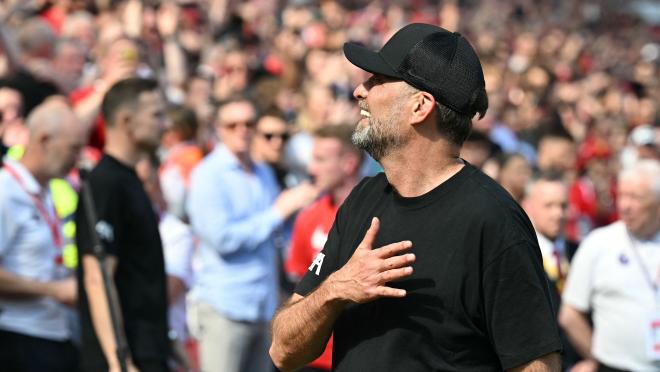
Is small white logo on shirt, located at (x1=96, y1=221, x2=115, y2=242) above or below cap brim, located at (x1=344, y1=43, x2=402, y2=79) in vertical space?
below

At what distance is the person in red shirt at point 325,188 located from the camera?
6.94 metres

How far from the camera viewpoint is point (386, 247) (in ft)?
10.5

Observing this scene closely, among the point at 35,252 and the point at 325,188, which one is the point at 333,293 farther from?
the point at 325,188

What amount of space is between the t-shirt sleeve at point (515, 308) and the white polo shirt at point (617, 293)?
3.41 m

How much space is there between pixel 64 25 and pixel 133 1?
93 centimetres

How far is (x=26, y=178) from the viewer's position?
6.07m

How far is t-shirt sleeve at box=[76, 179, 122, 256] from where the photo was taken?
5.39 metres

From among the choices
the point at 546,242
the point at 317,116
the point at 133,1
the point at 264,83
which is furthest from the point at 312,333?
the point at 133,1

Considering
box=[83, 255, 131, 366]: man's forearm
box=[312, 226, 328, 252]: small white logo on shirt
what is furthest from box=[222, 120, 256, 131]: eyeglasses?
Result: box=[83, 255, 131, 366]: man's forearm

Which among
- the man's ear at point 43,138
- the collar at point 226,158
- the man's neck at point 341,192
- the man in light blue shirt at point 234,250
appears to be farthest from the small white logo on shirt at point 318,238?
the man's ear at point 43,138

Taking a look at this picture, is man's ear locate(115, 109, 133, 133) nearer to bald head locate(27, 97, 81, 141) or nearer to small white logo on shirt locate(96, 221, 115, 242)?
bald head locate(27, 97, 81, 141)

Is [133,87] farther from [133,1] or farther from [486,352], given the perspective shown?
[133,1]

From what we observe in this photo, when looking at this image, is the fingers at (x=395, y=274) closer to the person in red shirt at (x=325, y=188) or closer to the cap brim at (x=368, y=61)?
the cap brim at (x=368, y=61)

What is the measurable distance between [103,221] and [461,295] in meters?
2.59
